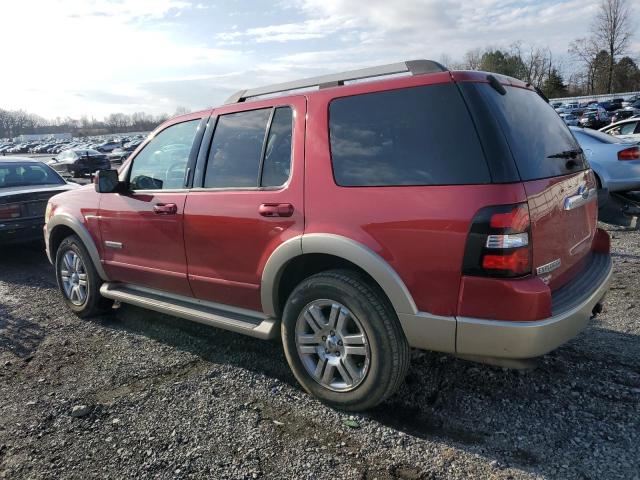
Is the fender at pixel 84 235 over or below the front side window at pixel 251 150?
below

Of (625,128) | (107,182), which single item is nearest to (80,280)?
(107,182)

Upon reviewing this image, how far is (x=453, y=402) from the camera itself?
3.09 metres

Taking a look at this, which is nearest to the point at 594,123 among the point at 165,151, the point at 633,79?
the point at 165,151

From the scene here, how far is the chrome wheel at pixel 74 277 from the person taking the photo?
4.88 m

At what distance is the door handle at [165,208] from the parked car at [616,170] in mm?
7159

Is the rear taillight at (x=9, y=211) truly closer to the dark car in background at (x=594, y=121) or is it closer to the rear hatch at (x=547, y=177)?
the rear hatch at (x=547, y=177)

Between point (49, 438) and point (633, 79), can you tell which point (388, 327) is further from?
point (633, 79)

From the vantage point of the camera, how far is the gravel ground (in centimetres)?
254

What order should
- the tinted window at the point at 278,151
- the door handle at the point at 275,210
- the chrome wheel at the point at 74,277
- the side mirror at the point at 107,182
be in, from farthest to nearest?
the chrome wheel at the point at 74,277 < the side mirror at the point at 107,182 < the tinted window at the point at 278,151 < the door handle at the point at 275,210

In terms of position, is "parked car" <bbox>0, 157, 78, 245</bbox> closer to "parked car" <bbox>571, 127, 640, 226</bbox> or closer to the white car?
"parked car" <bbox>571, 127, 640, 226</bbox>

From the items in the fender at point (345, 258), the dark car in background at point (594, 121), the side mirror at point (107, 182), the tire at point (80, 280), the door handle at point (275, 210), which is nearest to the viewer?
the fender at point (345, 258)

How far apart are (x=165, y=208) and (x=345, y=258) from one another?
5.55 ft

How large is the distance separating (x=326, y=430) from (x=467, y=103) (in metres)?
1.98

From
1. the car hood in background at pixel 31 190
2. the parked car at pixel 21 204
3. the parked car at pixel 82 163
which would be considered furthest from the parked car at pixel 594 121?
the parked car at pixel 21 204
